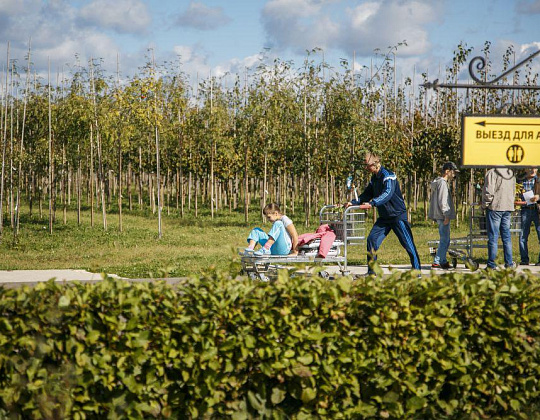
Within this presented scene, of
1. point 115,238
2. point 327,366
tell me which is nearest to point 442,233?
point 327,366

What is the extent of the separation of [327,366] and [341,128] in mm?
19170

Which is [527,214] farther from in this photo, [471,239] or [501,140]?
[501,140]

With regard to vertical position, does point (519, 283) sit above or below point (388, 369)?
above

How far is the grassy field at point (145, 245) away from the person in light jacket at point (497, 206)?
2467mm

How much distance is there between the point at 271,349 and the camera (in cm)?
414

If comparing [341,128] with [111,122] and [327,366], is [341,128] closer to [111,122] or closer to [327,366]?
[111,122]

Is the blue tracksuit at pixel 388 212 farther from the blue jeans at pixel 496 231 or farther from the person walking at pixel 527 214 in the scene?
the person walking at pixel 527 214

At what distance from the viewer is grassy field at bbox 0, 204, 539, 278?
43.4 ft

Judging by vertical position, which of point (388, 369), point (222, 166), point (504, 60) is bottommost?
point (388, 369)

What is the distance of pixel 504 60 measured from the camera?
29.0 m

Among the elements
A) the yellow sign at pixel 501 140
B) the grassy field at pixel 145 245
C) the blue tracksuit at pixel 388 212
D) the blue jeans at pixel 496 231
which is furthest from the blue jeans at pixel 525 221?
the yellow sign at pixel 501 140

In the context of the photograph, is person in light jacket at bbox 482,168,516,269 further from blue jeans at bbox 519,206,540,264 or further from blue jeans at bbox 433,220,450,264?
blue jeans at bbox 519,206,540,264

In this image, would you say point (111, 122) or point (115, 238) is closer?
point (115, 238)

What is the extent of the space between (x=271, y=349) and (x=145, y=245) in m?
13.5
